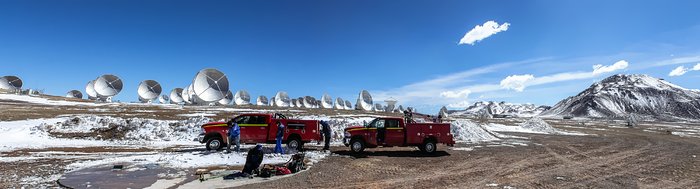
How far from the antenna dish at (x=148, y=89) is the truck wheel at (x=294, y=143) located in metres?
84.1

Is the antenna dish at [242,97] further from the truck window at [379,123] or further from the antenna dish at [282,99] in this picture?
the truck window at [379,123]

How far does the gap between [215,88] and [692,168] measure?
Answer: 194 ft

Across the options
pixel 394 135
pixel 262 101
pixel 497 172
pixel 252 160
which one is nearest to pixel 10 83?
pixel 262 101

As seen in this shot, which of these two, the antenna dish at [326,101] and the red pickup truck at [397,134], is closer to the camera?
the red pickup truck at [397,134]

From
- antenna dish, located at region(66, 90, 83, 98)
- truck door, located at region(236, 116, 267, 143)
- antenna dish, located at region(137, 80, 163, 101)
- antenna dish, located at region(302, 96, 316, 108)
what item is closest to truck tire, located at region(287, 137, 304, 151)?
truck door, located at region(236, 116, 267, 143)

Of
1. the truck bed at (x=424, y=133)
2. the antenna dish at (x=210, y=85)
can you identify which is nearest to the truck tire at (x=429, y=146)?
the truck bed at (x=424, y=133)

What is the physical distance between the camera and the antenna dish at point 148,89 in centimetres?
9294

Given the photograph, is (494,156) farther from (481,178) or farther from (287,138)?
(287,138)

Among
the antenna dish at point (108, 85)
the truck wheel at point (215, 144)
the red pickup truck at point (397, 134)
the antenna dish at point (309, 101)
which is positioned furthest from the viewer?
the antenna dish at point (309, 101)

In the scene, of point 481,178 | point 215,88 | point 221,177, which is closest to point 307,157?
point 221,177

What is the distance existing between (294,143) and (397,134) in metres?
5.52

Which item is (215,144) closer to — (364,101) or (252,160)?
(252,160)

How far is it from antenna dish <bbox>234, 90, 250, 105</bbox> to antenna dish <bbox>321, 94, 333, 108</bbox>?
22.9 meters

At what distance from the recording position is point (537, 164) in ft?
53.8
